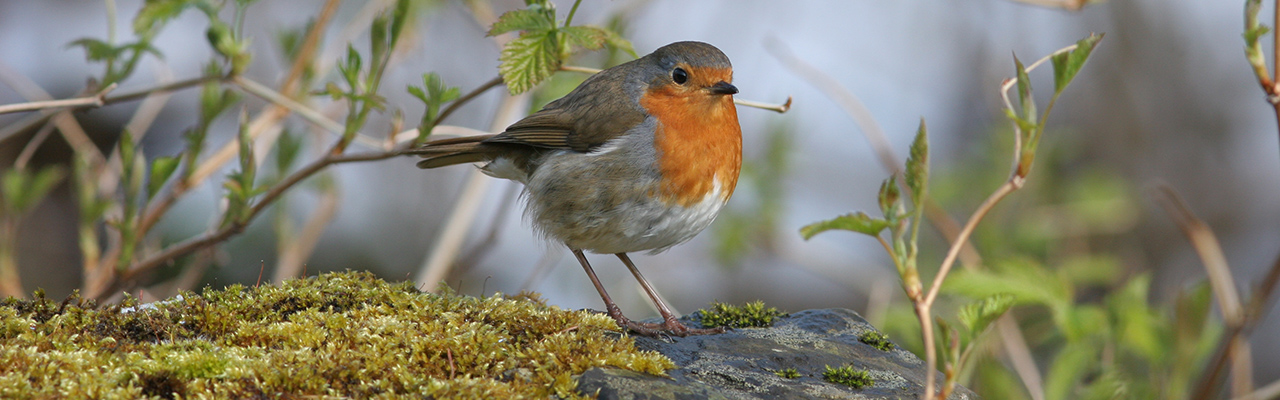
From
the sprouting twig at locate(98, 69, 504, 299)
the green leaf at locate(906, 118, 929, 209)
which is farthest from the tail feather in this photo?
the green leaf at locate(906, 118, 929, 209)

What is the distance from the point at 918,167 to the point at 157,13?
7.90ft

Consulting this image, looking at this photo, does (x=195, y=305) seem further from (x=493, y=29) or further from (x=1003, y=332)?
(x=1003, y=332)

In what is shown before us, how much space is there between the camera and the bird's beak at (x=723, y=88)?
3104 millimetres

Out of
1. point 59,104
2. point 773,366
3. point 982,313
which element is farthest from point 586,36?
point 59,104

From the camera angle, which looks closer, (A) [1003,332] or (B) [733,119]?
(B) [733,119]

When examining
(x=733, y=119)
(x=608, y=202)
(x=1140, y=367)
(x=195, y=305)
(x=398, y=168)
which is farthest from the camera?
(x=398, y=168)

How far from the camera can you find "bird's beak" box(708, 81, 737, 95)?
310cm

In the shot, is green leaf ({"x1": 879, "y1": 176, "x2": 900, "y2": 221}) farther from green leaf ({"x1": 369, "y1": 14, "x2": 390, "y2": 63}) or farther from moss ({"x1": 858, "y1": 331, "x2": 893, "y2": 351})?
green leaf ({"x1": 369, "y1": 14, "x2": 390, "y2": 63})

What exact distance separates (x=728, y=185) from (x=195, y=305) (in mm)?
1775

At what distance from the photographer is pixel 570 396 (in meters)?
1.75

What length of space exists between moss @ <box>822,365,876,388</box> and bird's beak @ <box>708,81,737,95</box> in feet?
3.92

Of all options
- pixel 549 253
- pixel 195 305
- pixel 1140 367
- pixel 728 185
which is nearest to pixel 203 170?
pixel 549 253

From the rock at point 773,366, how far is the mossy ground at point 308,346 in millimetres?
81

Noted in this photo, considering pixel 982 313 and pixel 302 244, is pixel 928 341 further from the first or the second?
pixel 302 244
